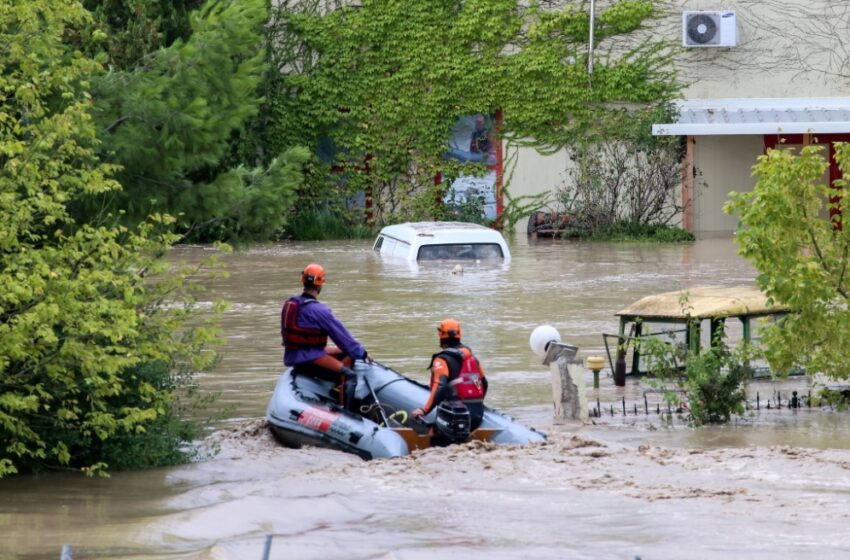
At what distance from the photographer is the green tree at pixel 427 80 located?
122ft

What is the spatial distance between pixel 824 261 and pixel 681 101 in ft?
75.5

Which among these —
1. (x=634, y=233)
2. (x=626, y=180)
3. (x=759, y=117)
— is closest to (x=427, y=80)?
(x=626, y=180)

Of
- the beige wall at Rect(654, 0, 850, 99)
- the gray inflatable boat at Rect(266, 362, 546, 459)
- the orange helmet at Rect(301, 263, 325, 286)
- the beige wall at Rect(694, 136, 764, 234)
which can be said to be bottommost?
the gray inflatable boat at Rect(266, 362, 546, 459)

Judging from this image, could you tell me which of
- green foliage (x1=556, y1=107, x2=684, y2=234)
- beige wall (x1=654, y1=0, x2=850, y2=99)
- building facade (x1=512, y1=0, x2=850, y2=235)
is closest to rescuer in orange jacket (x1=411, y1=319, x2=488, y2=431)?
green foliage (x1=556, y1=107, x2=684, y2=234)

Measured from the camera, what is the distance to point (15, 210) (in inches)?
438

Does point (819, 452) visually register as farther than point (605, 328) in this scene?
No

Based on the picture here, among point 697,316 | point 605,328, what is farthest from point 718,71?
point 697,316

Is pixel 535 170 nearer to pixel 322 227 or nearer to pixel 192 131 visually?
pixel 322 227

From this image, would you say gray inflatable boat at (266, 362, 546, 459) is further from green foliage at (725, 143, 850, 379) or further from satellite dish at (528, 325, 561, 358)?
green foliage at (725, 143, 850, 379)

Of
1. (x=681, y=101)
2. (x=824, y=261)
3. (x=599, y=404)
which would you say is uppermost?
(x=681, y=101)

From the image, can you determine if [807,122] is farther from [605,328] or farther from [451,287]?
[605,328]

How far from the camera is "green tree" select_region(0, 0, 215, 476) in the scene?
36.0 ft

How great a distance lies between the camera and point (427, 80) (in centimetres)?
3812

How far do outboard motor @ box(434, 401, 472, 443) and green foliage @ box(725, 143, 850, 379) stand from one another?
3.15 meters
